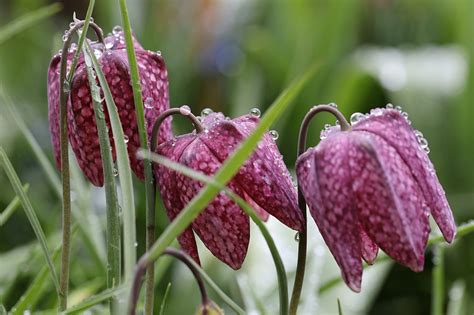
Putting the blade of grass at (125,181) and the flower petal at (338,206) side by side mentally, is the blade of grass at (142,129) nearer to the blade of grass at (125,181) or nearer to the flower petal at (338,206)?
the blade of grass at (125,181)

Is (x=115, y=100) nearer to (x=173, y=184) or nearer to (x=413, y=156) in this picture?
(x=173, y=184)

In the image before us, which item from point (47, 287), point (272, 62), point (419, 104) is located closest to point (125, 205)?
point (47, 287)

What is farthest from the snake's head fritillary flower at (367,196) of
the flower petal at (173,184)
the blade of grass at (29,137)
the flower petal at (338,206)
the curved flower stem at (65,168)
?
the blade of grass at (29,137)

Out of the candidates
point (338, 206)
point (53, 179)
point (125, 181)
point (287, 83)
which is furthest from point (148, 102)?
point (287, 83)

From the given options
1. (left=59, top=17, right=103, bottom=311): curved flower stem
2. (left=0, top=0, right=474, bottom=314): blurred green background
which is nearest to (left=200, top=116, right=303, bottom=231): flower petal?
(left=59, top=17, right=103, bottom=311): curved flower stem

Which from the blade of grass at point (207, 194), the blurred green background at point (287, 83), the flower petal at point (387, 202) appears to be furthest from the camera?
the blurred green background at point (287, 83)

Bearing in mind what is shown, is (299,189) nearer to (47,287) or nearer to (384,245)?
(384,245)
